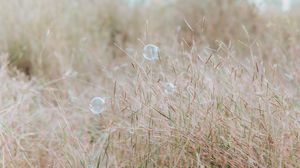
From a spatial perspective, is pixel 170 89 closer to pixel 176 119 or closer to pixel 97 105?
pixel 176 119

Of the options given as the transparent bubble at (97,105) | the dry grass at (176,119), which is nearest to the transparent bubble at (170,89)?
the dry grass at (176,119)

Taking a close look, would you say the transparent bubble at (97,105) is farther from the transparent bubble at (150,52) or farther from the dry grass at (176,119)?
the transparent bubble at (150,52)

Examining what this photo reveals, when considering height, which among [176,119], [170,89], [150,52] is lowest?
[176,119]

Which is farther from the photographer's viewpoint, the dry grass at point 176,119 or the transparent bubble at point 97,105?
the transparent bubble at point 97,105

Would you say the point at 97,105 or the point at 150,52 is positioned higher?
the point at 150,52

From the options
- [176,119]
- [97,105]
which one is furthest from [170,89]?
[97,105]

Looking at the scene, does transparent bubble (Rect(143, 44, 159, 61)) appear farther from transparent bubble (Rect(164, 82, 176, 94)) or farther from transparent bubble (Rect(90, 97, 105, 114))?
transparent bubble (Rect(90, 97, 105, 114))

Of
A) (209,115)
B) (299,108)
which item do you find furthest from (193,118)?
(299,108)

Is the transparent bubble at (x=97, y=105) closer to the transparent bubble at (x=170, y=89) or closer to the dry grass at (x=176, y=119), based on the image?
the dry grass at (x=176, y=119)

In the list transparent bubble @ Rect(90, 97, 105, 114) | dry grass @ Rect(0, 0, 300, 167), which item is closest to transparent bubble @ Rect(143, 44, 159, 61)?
dry grass @ Rect(0, 0, 300, 167)

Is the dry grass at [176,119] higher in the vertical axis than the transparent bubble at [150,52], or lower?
lower

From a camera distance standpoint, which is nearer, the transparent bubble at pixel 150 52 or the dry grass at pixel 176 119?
the dry grass at pixel 176 119

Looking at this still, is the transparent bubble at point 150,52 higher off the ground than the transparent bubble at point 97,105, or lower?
higher

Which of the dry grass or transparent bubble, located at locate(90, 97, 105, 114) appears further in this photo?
transparent bubble, located at locate(90, 97, 105, 114)
